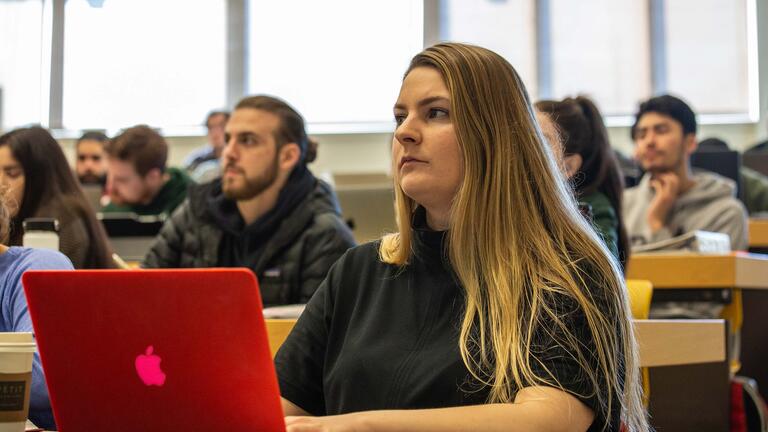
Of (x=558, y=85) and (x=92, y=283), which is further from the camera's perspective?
(x=558, y=85)

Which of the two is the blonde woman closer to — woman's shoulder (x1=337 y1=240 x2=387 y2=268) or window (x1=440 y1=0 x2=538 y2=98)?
woman's shoulder (x1=337 y1=240 x2=387 y2=268)

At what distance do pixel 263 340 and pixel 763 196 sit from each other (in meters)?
4.13

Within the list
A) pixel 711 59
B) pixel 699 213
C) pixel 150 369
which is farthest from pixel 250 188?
pixel 711 59

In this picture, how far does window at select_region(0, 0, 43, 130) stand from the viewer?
807 cm

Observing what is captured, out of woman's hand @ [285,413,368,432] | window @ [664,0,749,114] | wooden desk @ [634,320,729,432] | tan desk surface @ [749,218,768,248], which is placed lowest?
wooden desk @ [634,320,729,432]

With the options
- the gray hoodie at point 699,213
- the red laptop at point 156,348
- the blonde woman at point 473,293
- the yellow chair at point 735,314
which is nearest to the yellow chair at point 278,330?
the blonde woman at point 473,293

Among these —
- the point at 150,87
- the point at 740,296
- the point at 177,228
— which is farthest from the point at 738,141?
the point at 177,228

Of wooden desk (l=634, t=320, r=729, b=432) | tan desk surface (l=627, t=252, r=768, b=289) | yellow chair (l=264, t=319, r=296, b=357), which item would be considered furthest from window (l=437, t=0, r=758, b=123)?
yellow chair (l=264, t=319, r=296, b=357)

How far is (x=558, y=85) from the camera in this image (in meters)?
7.73

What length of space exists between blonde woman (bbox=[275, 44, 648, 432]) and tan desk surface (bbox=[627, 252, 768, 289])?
5.34 feet

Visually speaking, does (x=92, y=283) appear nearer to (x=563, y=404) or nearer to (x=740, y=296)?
(x=563, y=404)

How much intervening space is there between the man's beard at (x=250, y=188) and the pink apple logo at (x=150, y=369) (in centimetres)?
208

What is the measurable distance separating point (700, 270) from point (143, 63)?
5.77m

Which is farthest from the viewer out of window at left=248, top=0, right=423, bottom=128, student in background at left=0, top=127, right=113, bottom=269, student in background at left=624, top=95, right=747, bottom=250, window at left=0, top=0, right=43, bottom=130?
window at left=0, top=0, right=43, bottom=130
